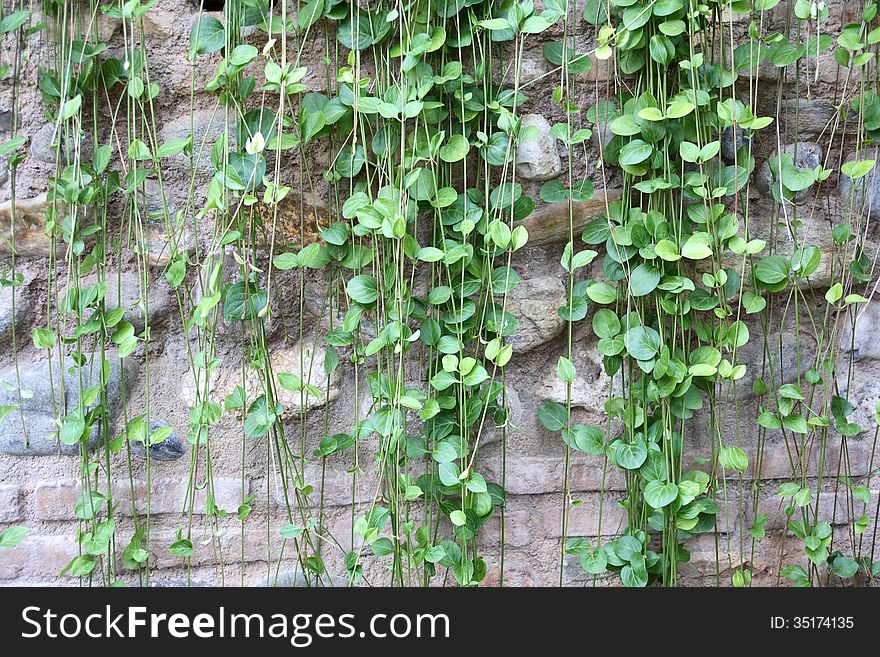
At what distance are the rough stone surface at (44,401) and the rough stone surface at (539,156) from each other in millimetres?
671

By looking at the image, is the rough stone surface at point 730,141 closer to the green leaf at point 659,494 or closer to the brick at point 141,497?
the green leaf at point 659,494

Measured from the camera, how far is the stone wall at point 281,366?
110cm

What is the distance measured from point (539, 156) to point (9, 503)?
973 mm

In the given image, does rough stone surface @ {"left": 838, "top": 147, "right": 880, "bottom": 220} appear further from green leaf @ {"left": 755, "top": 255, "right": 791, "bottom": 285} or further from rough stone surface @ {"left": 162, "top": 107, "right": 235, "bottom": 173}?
rough stone surface @ {"left": 162, "top": 107, "right": 235, "bottom": 173}

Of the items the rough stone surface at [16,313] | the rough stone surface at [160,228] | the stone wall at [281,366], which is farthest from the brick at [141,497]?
the rough stone surface at [160,228]


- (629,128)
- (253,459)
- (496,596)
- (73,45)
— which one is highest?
(73,45)

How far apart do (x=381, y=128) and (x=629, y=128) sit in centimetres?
35

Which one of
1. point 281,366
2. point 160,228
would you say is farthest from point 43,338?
point 281,366

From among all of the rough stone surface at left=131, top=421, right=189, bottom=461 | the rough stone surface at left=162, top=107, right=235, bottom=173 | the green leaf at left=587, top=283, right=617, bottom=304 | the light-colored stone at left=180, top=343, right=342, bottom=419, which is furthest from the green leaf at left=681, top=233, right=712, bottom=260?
the rough stone surface at left=131, top=421, right=189, bottom=461

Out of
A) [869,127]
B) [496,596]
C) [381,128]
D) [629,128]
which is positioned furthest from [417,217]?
[869,127]

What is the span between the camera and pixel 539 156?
1100mm

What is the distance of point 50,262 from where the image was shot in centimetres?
105

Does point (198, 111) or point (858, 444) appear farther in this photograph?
point (858, 444)

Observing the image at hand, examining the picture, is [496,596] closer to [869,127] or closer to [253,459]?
[253,459]
